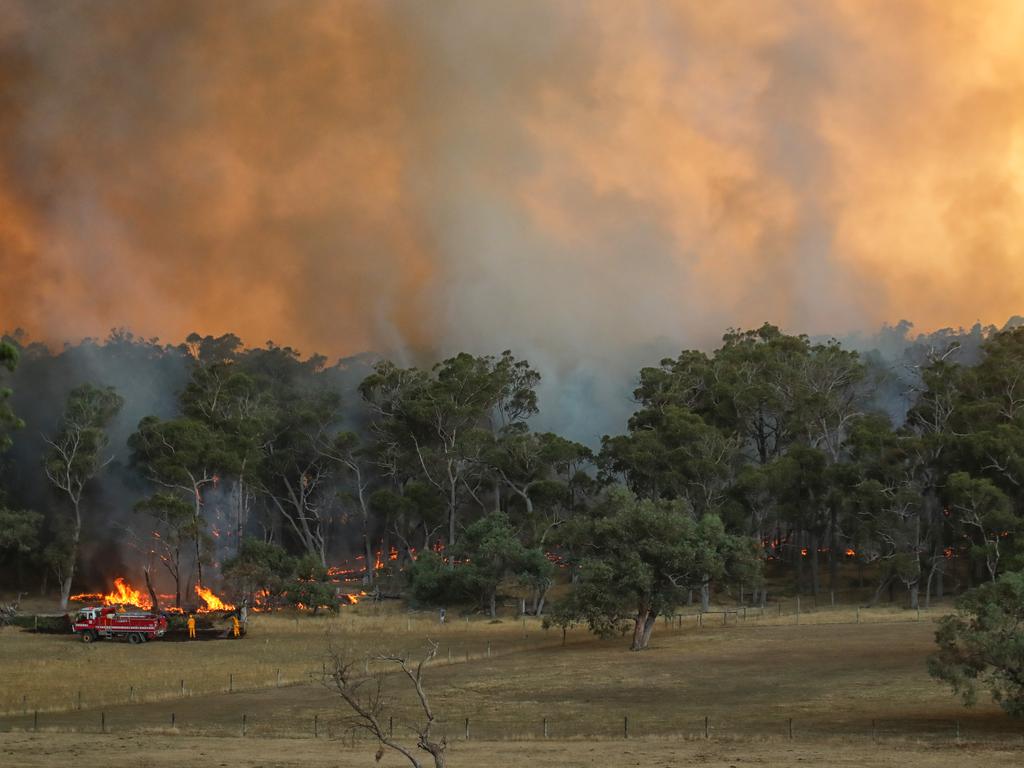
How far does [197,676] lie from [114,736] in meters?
20.2

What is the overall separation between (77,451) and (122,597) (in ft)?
51.1

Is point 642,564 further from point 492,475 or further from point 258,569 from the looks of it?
point 492,475

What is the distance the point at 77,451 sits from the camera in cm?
11150

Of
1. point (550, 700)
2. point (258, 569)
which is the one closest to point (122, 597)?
point (258, 569)

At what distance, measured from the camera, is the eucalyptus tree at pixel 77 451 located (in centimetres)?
10988

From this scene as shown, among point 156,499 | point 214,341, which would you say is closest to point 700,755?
point 156,499

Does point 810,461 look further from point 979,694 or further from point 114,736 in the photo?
point 114,736

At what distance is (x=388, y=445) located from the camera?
129 metres

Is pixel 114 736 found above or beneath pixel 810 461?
beneath

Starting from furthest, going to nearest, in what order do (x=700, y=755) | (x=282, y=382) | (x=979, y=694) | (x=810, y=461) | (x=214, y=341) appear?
(x=214, y=341) < (x=282, y=382) < (x=810, y=461) < (x=979, y=694) < (x=700, y=755)

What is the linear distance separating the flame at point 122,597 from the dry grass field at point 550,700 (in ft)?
97.1

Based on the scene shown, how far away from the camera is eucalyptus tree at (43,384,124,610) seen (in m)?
110

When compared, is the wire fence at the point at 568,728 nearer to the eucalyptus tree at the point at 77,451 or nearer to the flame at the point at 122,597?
the eucalyptus tree at the point at 77,451

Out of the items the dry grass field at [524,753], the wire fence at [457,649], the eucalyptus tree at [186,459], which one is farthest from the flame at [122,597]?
the dry grass field at [524,753]
